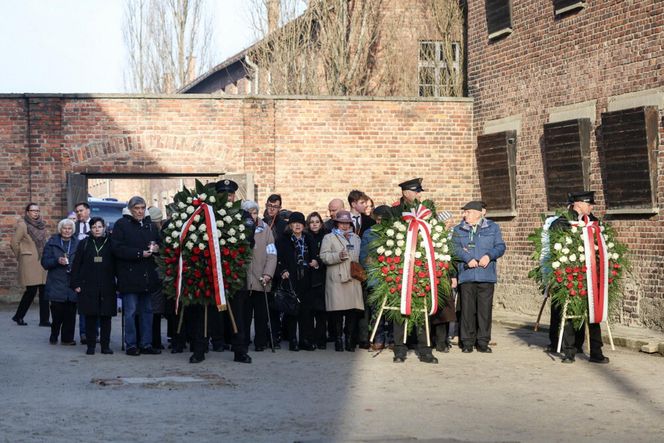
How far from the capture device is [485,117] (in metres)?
24.1

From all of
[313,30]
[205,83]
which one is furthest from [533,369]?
Result: [205,83]

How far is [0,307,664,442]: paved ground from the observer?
9.26 meters

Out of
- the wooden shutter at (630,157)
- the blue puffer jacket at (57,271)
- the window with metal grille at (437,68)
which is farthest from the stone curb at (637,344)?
the window with metal grille at (437,68)

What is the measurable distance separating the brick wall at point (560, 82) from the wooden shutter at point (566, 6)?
0.43 feet

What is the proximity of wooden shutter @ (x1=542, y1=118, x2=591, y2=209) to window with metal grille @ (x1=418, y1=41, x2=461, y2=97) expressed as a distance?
22.8 ft

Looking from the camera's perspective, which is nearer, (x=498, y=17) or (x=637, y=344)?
(x=637, y=344)

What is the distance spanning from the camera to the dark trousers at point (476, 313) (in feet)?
50.9

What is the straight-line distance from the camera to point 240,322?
47.7ft

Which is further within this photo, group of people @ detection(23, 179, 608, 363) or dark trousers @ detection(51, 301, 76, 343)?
dark trousers @ detection(51, 301, 76, 343)

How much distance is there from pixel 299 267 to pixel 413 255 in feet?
8.04

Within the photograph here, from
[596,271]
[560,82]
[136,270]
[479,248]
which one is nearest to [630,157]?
[560,82]

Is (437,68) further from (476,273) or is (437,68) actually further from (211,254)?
(211,254)

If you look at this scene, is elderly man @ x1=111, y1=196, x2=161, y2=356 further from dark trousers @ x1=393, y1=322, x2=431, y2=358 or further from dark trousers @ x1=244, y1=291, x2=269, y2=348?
dark trousers @ x1=393, y1=322, x2=431, y2=358

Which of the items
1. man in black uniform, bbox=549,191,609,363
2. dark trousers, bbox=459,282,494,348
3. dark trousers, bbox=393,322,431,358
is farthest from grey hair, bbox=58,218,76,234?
man in black uniform, bbox=549,191,609,363
